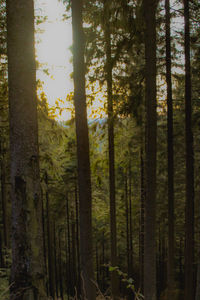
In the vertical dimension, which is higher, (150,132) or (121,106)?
(121,106)

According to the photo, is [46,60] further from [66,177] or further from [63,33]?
[66,177]

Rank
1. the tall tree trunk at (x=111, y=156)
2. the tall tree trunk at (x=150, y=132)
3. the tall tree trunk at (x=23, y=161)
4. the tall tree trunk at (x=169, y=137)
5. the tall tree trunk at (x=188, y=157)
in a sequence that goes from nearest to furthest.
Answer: the tall tree trunk at (x=23, y=161), the tall tree trunk at (x=150, y=132), the tall tree trunk at (x=111, y=156), the tall tree trunk at (x=188, y=157), the tall tree trunk at (x=169, y=137)

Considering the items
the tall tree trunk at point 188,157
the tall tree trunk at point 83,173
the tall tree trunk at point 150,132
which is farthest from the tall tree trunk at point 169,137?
the tall tree trunk at point 83,173

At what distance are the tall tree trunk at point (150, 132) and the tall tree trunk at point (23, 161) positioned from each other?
382 cm

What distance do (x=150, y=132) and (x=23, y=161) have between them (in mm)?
4125

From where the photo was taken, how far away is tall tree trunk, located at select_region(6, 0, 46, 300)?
321cm

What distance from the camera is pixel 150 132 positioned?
6.34 m

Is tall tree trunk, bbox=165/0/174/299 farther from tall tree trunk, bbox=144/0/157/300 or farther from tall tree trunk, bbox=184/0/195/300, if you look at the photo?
tall tree trunk, bbox=144/0/157/300

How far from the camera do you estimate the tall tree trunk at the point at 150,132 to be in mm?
6156

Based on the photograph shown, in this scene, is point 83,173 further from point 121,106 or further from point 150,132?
point 121,106

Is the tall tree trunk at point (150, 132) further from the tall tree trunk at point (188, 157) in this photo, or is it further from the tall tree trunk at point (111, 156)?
the tall tree trunk at point (188, 157)

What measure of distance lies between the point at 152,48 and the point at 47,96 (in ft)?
11.4

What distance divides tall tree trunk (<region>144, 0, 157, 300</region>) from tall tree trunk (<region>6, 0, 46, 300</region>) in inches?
151

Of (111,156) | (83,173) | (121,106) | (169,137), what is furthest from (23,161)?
(169,137)
